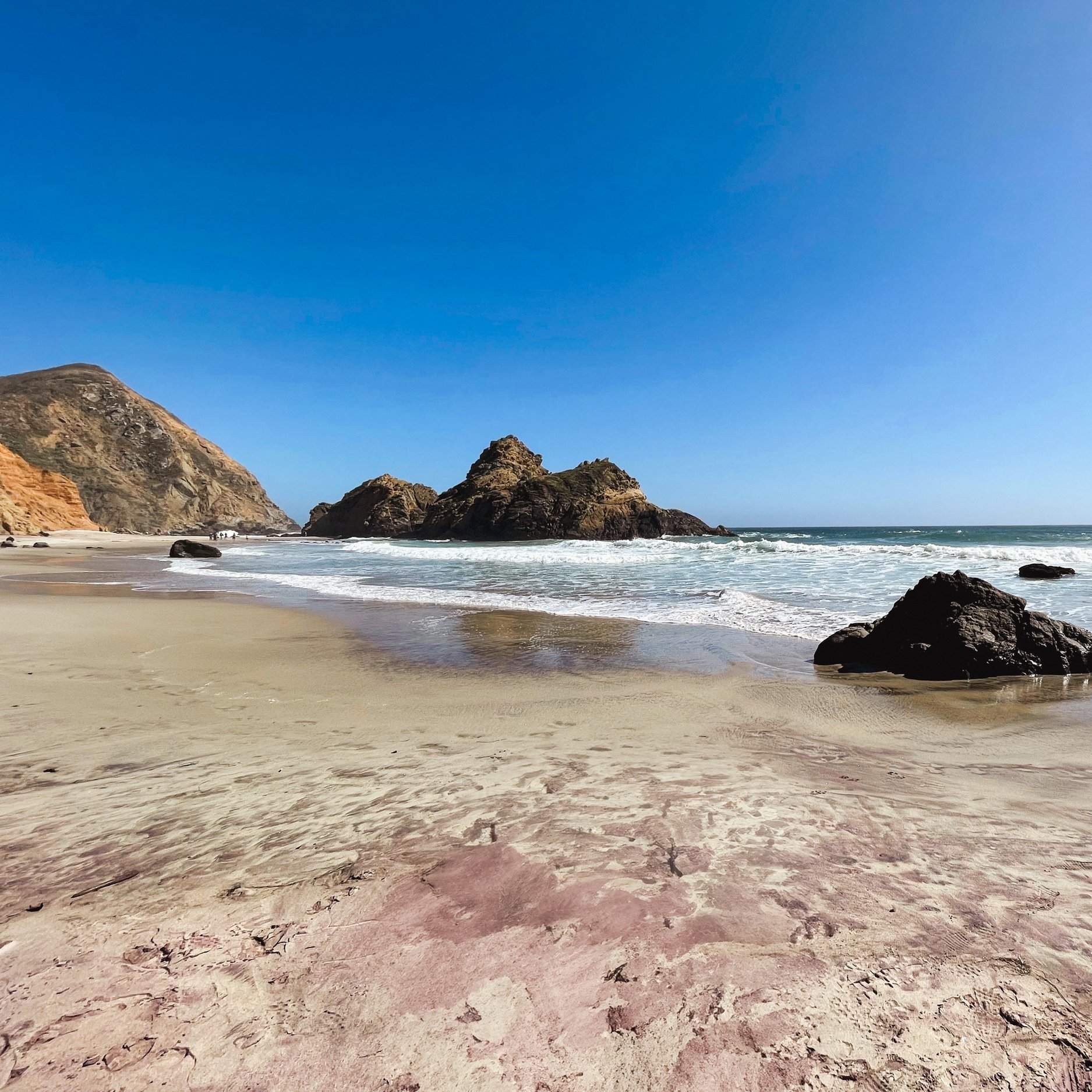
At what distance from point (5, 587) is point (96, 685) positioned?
1369 centimetres

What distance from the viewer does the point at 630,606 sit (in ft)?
42.4

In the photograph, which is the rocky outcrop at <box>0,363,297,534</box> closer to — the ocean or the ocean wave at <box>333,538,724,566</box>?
the ocean wave at <box>333,538,724,566</box>

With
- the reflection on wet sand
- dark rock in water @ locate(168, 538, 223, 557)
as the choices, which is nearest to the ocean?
the reflection on wet sand

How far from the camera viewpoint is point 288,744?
441 centimetres

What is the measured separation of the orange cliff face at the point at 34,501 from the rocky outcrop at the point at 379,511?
30351 mm

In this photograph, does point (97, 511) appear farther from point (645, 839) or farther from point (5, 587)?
point (645, 839)

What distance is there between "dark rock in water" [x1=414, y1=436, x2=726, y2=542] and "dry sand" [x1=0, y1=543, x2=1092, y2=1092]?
191 feet

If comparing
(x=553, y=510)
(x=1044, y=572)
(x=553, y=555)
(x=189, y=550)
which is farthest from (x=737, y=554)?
(x=553, y=510)

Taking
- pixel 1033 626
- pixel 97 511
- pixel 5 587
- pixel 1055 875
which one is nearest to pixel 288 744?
pixel 1055 875

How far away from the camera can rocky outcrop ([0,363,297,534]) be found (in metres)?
74.6

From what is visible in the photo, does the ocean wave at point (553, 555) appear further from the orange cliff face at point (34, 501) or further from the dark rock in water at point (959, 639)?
the orange cliff face at point (34, 501)

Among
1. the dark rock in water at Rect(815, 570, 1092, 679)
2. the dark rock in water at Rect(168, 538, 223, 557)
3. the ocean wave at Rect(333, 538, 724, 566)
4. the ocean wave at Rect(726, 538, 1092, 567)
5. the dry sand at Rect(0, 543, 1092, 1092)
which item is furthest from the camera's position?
the dark rock in water at Rect(168, 538, 223, 557)

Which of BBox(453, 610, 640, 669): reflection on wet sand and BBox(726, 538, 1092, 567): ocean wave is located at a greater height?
BBox(726, 538, 1092, 567): ocean wave

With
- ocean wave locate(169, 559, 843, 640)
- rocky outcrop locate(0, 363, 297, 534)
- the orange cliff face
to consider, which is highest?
rocky outcrop locate(0, 363, 297, 534)
